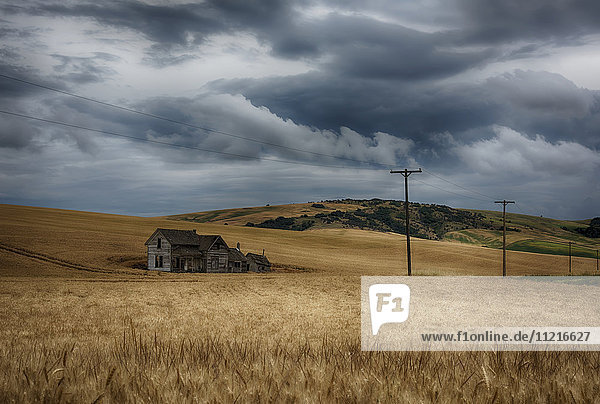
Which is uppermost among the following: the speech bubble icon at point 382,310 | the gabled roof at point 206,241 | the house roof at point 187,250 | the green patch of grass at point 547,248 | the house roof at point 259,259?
the speech bubble icon at point 382,310

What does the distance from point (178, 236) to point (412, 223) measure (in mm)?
128674

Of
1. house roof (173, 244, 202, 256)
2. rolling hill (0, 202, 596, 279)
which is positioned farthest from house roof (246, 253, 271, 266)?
house roof (173, 244, 202, 256)

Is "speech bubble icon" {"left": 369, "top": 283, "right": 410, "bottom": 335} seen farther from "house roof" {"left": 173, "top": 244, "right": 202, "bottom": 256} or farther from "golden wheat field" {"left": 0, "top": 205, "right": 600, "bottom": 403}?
"house roof" {"left": 173, "top": 244, "right": 202, "bottom": 256}

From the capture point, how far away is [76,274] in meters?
46.8

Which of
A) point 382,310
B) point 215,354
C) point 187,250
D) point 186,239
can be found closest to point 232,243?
point 186,239

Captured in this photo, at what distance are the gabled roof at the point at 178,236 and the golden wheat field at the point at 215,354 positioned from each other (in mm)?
8836

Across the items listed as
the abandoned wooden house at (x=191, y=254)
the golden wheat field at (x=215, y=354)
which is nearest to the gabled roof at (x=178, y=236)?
the abandoned wooden house at (x=191, y=254)

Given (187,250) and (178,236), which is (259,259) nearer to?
(187,250)

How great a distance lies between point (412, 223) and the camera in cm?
18138

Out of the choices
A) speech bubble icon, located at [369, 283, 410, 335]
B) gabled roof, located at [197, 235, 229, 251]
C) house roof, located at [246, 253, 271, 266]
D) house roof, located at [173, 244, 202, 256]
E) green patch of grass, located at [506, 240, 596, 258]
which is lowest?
green patch of grass, located at [506, 240, 596, 258]

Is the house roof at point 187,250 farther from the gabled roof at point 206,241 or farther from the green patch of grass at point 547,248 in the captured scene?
the green patch of grass at point 547,248

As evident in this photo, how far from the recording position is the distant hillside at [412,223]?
13550 cm

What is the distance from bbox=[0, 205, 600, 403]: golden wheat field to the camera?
13.6 feet

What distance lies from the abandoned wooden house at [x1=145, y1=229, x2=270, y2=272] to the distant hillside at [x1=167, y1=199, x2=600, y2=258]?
72.6 metres
